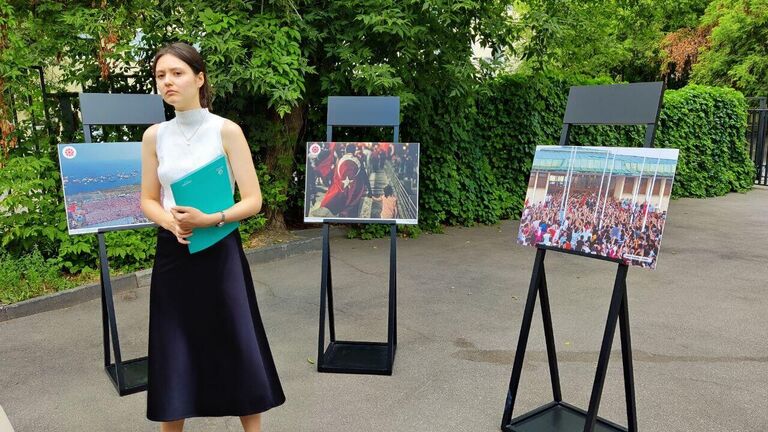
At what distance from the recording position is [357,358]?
A: 396 cm

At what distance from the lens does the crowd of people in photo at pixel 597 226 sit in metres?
2.45

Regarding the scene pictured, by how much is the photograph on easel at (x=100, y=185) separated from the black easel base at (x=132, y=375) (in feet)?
3.01

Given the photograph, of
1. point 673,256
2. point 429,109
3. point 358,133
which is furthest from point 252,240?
point 673,256

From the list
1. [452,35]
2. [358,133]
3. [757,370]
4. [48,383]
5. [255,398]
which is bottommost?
[48,383]

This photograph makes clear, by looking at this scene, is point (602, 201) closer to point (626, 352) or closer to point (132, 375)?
point (626, 352)

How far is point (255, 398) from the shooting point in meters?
2.40

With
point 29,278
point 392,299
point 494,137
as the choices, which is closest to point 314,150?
point 392,299

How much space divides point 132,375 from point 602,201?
3007mm

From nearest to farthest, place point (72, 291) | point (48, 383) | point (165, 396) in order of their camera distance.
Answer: point (165, 396)
point (48, 383)
point (72, 291)

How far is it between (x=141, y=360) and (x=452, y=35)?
487cm

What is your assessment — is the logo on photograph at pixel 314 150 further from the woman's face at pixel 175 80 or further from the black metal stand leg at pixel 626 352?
the black metal stand leg at pixel 626 352

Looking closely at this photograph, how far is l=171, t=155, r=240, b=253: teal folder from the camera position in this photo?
2164 mm

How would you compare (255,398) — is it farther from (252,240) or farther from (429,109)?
(429,109)

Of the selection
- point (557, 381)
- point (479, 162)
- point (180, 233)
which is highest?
point (180, 233)
